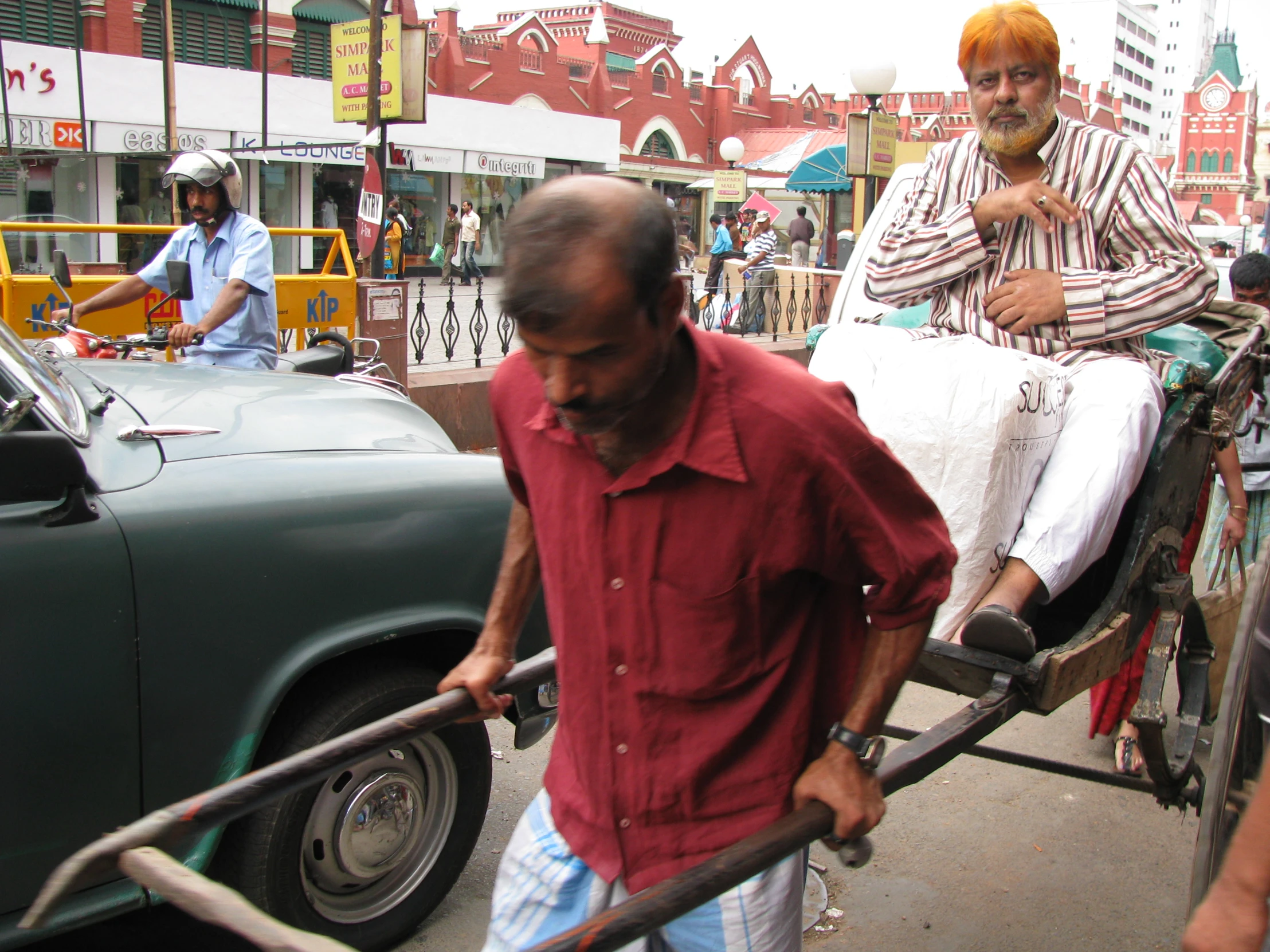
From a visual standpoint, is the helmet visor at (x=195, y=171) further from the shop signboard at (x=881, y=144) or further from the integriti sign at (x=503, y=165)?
the integriti sign at (x=503, y=165)

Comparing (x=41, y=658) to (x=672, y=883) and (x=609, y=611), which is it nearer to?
(x=609, y=611)

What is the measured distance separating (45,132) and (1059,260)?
65.1 ft

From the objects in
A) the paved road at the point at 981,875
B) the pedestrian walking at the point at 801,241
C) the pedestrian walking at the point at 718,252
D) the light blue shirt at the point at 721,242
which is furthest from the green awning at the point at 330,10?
the paved road at the point at 981,875

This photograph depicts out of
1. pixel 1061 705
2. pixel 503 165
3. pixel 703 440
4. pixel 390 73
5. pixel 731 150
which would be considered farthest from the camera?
pixel 731 150

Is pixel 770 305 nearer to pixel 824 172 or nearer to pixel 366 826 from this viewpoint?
pixel 824 172

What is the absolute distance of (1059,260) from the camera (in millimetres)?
3080

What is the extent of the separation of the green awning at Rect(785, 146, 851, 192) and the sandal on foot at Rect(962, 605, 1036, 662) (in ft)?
72.1

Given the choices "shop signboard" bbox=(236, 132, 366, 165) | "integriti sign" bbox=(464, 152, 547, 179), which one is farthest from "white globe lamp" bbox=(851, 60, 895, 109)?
"integriti sign" bbox=(464, 152, 547, 179)

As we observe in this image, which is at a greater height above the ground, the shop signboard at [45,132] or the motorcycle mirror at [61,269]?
the shop signboard at [45,132]

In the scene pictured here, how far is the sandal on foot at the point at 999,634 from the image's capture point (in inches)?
95.9

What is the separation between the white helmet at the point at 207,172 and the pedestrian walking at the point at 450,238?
23.2m

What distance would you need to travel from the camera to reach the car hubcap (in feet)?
9.52

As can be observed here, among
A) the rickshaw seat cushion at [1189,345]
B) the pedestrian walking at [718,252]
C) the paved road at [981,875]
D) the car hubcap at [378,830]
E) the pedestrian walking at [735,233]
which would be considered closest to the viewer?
the car hubcap at [378,830]

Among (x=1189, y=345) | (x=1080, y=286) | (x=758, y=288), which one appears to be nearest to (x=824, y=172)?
(x=758, y=288)
